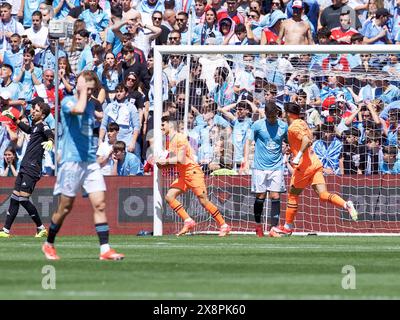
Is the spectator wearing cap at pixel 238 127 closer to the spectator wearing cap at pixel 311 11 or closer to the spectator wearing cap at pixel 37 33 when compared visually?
the spectator wearing cap at pixel 311 11

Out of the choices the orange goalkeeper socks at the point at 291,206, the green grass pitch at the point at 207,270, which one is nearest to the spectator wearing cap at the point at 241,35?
the orange goalkeeper socks at the point at 291,206

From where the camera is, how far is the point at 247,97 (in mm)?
25797

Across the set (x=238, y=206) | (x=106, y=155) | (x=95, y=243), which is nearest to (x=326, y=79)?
(x=238, y=206)

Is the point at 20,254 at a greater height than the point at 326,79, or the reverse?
the point at 326,79

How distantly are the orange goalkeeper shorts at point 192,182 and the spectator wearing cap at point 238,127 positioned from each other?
1.95 m

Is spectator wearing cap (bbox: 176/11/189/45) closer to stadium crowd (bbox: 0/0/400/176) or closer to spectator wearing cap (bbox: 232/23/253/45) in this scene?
stadium crowd (bbox: 0/0/400/176)

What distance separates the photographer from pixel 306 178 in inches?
883

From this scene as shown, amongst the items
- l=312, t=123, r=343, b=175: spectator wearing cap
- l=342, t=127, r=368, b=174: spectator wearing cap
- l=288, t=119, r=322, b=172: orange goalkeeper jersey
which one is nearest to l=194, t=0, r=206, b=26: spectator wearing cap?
l=312, t=123, r=343, b=175: spectator wearing cap

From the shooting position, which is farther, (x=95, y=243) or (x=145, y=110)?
(x=145, y=110)

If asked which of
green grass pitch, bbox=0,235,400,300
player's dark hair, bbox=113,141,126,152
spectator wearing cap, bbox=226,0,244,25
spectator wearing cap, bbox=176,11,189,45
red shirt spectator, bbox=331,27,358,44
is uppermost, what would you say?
spectator wearing cap, bbox=226,0,244,25

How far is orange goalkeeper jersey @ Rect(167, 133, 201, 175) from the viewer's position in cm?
2334

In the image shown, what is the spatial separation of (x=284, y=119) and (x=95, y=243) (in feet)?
22.9

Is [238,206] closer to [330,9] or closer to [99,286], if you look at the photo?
[330,9]

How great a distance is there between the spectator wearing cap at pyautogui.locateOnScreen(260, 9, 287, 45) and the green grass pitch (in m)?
8.22
